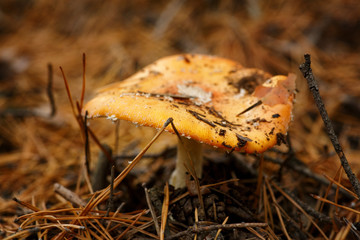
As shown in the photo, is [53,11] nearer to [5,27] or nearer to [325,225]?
[5,27]

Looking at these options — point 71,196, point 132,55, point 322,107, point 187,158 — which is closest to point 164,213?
point 187,158

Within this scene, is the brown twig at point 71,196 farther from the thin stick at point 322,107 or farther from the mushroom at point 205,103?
the thin stick at point 322,107

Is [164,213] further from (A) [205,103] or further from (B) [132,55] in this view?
(B) [132,55]

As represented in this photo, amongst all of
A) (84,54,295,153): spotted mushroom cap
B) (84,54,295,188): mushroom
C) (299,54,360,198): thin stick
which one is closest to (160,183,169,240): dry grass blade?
(84,54,295,188): mushroom

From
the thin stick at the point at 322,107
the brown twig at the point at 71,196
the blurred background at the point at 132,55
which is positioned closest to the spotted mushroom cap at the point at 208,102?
the thin stick at the point at 322,107

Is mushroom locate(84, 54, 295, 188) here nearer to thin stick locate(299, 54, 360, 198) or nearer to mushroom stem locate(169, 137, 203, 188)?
mushroom stem locate(169, 137, 203, 188)

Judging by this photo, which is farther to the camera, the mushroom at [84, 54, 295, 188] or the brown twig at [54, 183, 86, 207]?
the brown twig at [54, 183, 86, 207]
